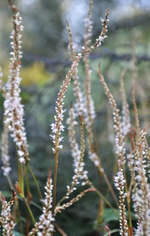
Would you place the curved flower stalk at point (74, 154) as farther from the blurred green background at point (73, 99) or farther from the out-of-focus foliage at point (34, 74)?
the out-of-focus foliage at point (34, 74)

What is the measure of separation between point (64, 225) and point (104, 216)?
15.3 inches

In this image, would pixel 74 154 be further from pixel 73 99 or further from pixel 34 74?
pixel 34 74

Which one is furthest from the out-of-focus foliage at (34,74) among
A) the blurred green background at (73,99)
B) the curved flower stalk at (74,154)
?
the curved flower stalk at (74,154)

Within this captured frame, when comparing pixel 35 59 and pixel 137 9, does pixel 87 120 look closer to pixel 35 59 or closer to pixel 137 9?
pixel 35 59

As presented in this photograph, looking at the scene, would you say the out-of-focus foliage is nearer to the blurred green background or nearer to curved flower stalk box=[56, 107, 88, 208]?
the blurred green background

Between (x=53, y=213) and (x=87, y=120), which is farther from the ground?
(x=87, y=120)

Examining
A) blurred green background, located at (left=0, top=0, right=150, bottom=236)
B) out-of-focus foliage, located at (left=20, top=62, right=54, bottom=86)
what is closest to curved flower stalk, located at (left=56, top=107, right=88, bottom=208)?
blurred green background, located at (left=0, top=0, right=150, bottom=236)

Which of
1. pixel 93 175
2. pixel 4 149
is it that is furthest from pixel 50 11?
pixel 4 149

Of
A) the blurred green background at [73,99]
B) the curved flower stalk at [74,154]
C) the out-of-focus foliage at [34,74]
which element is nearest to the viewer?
the curved flower stalk at [74,154]

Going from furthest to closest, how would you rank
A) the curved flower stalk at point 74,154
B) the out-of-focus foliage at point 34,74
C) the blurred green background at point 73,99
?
the out-of-focus foliage at point 34,74, the blurred green background at point 73,99, the curved flower stalk at point 74,154

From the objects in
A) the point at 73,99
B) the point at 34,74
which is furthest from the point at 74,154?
→ the point at 34,74

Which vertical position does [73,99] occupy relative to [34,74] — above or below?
below

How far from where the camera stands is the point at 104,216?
1204 mm

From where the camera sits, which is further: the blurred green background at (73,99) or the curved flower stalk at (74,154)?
the blurred green background at (73,99)
